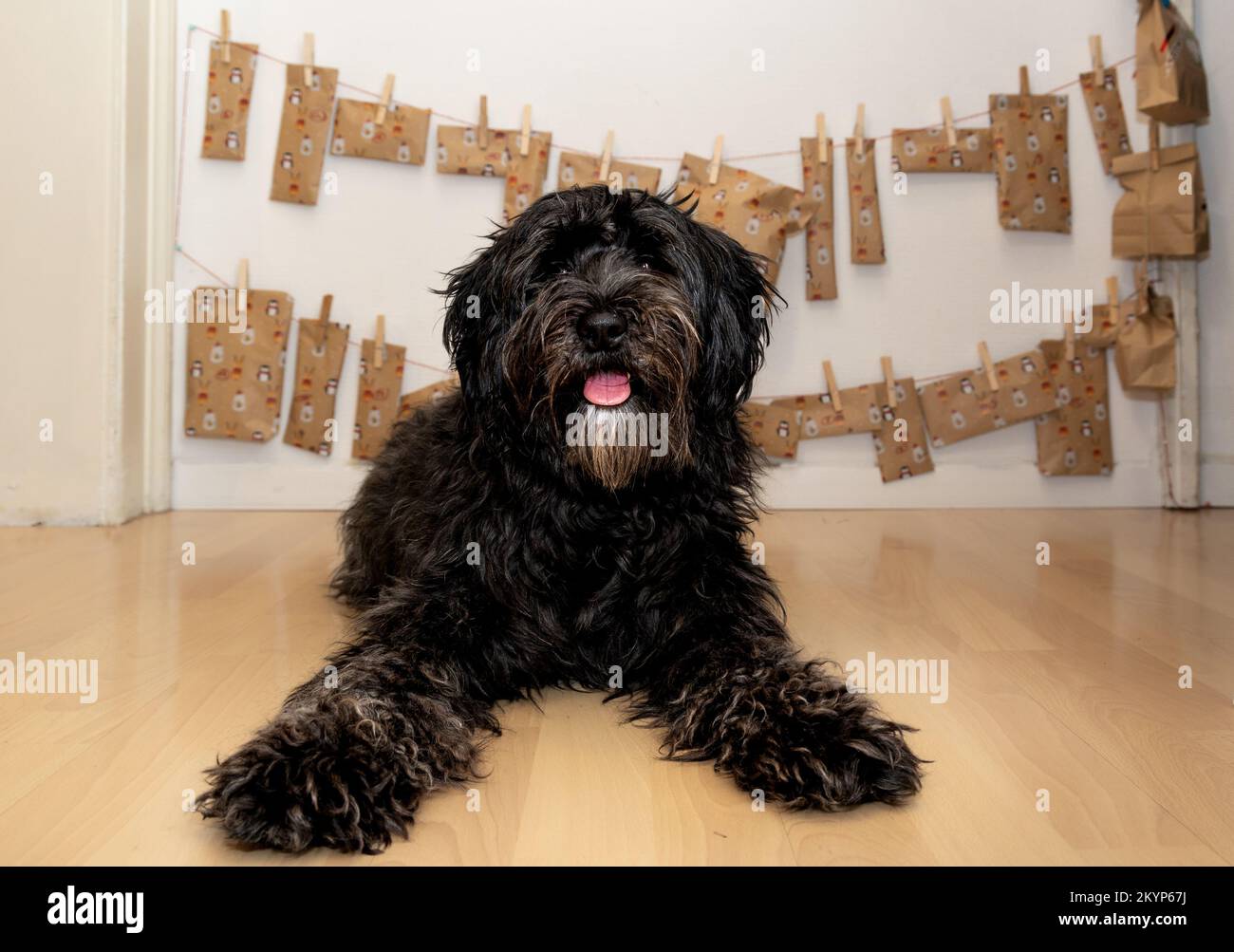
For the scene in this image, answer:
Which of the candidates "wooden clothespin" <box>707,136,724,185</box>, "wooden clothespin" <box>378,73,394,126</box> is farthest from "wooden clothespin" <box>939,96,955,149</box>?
"wooden clothespin" <box>378,73,394,126</box>

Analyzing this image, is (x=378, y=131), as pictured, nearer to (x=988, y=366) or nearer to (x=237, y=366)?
(x=237, y=366)

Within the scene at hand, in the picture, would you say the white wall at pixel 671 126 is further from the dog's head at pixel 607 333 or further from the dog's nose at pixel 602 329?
the dog's nose at pixel 602 329

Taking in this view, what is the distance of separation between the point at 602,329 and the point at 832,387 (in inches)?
127

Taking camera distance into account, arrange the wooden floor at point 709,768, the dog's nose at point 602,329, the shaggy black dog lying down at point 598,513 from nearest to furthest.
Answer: the wooden floor at point 709,768 < the shaggy black dog lying down at point 598,513 < the dog's nose at point 602,329

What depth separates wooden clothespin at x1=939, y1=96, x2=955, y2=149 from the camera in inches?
204

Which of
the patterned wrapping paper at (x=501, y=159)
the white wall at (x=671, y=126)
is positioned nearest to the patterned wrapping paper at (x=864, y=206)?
the white wall at (x=671, y=126)

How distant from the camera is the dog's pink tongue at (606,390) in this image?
2.28m

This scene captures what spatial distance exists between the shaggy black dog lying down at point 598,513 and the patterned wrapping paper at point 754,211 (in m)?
2.41

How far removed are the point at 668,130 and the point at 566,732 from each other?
367 centimetres

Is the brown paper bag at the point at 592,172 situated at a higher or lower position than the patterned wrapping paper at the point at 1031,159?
lower

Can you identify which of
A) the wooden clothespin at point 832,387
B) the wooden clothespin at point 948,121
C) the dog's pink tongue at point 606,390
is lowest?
the wooden clothespin at point 832,387

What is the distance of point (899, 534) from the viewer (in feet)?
15.3

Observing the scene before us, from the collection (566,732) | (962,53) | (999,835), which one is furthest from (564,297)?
(962,53)
